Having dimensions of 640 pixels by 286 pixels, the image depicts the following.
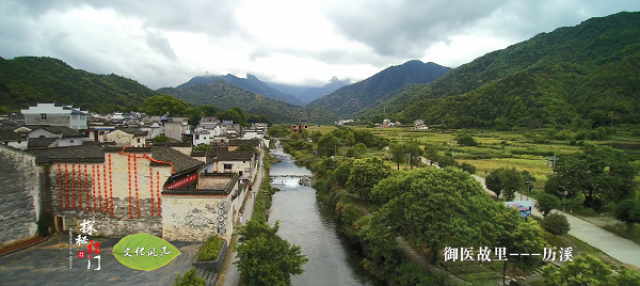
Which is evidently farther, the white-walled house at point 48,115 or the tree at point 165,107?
the tree at point 165,107

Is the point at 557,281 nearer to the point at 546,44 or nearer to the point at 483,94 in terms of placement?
the point at 483,94

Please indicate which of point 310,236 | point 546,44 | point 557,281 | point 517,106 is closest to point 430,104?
point 517,106

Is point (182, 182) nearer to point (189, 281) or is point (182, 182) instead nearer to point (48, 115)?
point (189, 281)

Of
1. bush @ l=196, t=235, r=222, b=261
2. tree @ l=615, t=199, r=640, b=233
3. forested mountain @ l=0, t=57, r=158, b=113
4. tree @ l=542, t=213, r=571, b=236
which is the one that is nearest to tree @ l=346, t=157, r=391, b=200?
tree @ l=542, t=213, r=571, b=236

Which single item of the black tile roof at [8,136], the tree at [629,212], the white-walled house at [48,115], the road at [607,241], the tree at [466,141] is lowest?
the road at [607,241]

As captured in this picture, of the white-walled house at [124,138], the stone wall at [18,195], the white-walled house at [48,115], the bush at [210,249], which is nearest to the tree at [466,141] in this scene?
the bush at [210,249]

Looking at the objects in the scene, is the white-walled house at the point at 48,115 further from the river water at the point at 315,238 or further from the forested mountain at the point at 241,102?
the forested mountain at the point at 241,102

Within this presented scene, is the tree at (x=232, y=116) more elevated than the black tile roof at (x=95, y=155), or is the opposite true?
the tree at (x=232, y=116)

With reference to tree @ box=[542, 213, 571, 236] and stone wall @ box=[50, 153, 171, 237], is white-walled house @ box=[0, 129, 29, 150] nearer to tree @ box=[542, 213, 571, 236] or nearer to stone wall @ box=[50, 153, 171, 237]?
stone wall @ box=[50, 153, 171, 237]

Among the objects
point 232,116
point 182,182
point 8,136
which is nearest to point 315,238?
point 182,182
